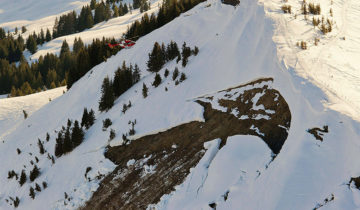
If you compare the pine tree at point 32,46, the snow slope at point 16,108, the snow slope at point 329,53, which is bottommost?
the snow slope at point 16,108

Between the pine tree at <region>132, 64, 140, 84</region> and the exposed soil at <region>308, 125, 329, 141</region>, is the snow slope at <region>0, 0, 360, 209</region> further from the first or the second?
the pine tree at <region>132, 64, 140, 84</region>

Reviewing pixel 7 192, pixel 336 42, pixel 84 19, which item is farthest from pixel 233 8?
pixel 84 19

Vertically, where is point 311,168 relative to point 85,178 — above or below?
above

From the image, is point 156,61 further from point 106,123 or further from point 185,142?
point 185,142

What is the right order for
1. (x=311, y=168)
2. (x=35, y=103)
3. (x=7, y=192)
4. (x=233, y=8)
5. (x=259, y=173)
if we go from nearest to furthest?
1. (x=311, y=168)
2. (x=259, y=173)
3. (x=7, y=192)
4. (x=233, y=8)
5. (x=35, y=103)

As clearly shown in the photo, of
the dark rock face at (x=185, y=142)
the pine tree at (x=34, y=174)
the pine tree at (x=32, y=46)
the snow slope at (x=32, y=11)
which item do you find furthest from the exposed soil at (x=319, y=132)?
the snow slope at (x=32, y=11)

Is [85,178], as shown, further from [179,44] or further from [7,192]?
[179,44]

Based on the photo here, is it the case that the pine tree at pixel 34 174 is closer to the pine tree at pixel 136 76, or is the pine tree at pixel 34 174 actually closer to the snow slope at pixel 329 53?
the pine tree at pixel 136 76
